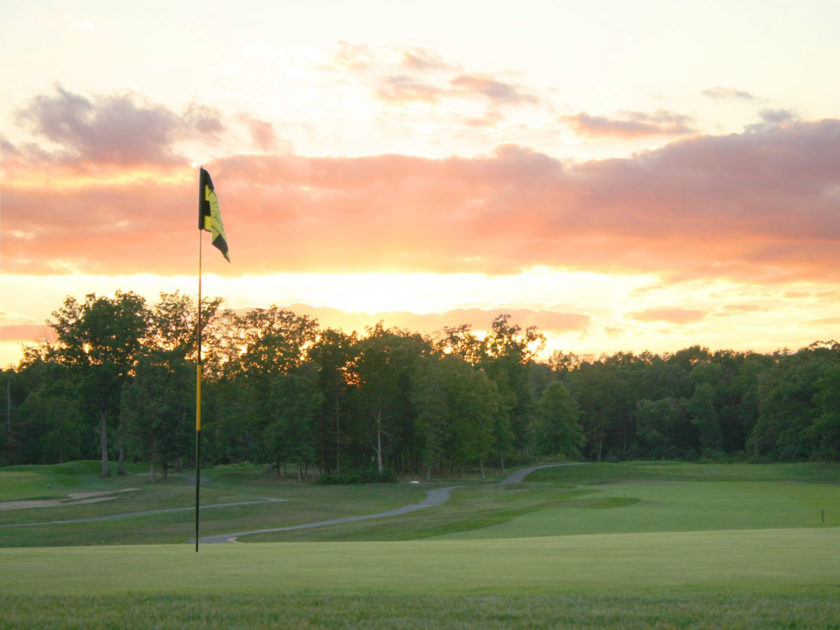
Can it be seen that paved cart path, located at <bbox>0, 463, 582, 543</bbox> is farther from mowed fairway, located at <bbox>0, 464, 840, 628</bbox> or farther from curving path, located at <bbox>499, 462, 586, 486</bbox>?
mowed fairway, located at <bbox>0, 464, 840, 628</bbox>

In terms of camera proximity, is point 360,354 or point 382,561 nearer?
point 382,561

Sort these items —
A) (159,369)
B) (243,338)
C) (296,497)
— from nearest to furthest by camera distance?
(296,497), (159,369), (243,338)

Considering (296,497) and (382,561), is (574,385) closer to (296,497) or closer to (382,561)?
(296,497)

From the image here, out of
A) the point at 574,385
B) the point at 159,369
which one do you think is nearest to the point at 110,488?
the point at 159,369

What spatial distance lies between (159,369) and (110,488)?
11356 millimetres

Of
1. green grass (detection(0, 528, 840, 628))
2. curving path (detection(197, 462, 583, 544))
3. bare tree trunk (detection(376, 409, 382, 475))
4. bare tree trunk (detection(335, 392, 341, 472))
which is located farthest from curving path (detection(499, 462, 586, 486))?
green grass (detection(0, 528, 840, 628))

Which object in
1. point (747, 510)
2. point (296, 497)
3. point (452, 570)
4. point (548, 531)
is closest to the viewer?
point (452, 570)

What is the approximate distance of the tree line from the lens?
73312 mm

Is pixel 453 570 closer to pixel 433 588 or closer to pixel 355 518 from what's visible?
pixel 433 588

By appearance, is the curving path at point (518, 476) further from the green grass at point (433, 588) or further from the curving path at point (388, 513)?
the green grass at point (433, 588)

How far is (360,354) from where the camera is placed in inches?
3145

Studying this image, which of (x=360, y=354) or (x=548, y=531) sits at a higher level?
(x=360, y=354)

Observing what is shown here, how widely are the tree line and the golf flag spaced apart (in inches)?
2000

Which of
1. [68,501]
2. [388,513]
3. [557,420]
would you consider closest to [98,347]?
[68,501]
